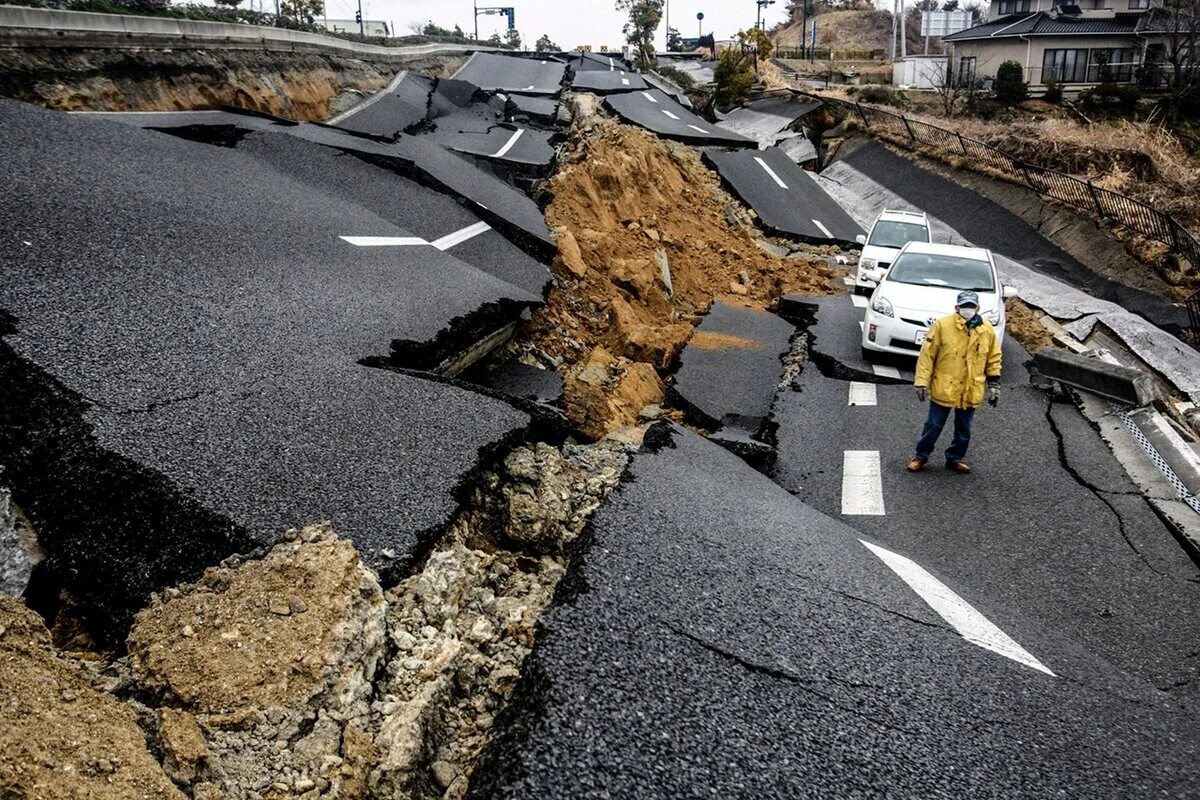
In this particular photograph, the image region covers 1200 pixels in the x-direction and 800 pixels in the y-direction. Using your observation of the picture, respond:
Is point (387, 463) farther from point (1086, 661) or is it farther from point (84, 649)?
point (1086, 661)

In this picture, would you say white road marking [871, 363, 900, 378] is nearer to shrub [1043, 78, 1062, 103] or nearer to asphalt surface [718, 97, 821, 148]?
asphalt surface [718, 97, 821, 148]

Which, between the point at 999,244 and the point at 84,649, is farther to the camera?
the point at 999,244

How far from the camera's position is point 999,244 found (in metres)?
19.6

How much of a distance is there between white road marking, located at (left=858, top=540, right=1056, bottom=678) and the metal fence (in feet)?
A: 38.9

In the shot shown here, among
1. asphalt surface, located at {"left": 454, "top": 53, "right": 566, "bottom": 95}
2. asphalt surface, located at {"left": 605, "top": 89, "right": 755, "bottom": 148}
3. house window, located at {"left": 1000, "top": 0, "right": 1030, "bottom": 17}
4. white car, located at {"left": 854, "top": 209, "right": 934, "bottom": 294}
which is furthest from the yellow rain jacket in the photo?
house window, located at {"left": 1000, "top": 0, "right": 1030, "bottom": 17}

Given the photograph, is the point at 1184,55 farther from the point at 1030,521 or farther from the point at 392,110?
the point at 1030,521

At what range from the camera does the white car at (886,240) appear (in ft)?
46.9

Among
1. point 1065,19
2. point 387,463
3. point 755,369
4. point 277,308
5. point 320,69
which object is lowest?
point 755,369

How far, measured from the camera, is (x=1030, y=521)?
6.86 m

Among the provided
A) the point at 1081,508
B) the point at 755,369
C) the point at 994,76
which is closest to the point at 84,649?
the point at 1081,508

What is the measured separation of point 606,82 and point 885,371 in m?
26.9

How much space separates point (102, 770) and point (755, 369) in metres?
9.00

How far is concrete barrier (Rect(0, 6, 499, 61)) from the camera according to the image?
457 inches

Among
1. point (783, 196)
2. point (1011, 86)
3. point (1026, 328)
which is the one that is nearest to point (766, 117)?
point (1011, 86)
